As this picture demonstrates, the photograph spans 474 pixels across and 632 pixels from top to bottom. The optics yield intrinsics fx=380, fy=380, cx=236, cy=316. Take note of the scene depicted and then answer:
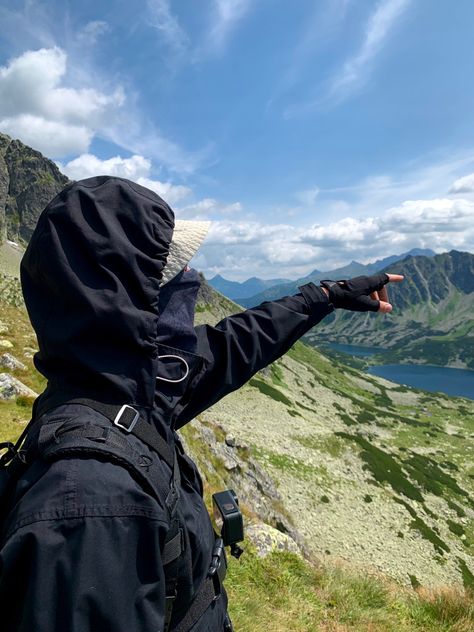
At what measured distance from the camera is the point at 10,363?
14.0 meters

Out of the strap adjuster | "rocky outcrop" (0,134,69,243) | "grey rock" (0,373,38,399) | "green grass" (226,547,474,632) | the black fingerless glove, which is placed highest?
"rocky outcrop" (0,134,69,243)

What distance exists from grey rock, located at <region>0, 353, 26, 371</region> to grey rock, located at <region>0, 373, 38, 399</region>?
80.5 inches

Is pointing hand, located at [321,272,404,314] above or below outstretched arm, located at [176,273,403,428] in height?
above

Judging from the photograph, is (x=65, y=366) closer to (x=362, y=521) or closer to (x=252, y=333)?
(x=252, y=333)

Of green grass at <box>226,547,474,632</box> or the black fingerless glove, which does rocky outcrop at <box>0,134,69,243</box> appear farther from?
the black fingerless glove

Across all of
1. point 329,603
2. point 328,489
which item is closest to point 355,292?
point 329,603

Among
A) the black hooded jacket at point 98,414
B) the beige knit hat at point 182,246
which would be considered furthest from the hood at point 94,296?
the beige knit hat at point 182,246

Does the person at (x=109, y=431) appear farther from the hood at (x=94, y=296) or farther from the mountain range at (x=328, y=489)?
the mountain range at (x=328, y=489)

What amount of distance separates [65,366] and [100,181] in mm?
1089

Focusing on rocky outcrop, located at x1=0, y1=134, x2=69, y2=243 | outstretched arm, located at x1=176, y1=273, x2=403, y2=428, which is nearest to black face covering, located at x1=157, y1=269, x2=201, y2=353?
outstretched arm, located at x1=176, y1=273, x2=403, y2=428

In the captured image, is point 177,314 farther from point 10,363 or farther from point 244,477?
point 244,477

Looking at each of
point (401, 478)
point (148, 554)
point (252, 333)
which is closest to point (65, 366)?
point (148, 554)

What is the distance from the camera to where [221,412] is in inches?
2089

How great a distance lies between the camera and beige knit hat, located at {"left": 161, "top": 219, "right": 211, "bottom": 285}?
7.90 ft
